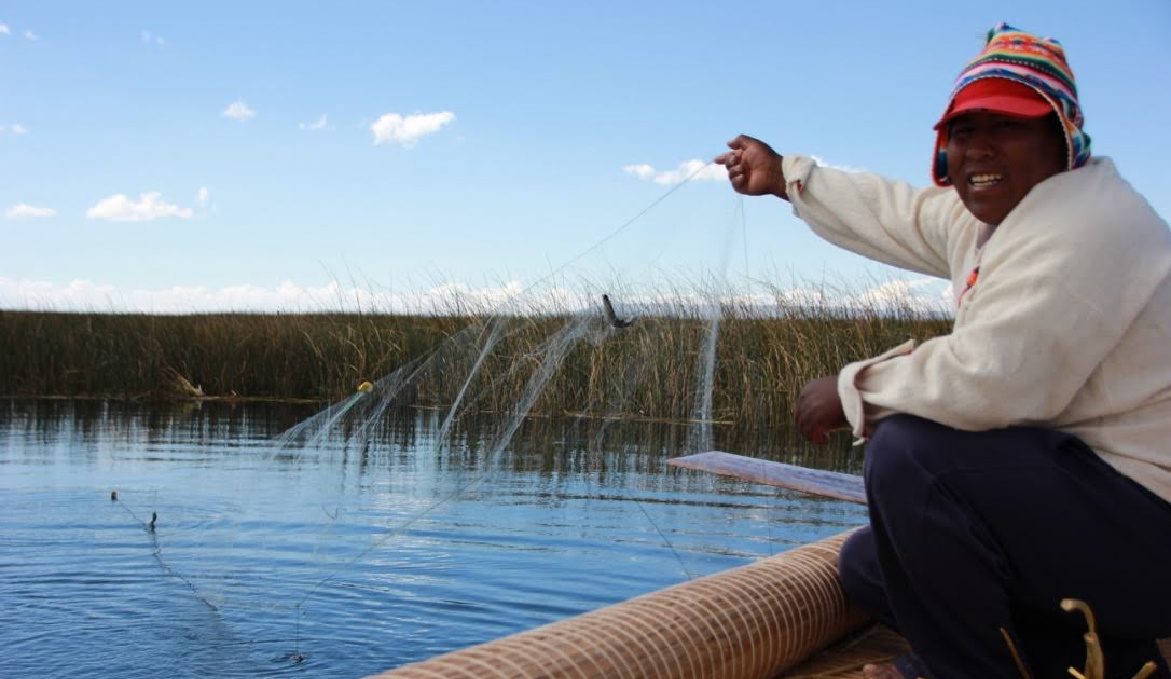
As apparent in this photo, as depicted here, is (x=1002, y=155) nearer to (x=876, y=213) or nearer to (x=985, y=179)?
(x=985, y=179)

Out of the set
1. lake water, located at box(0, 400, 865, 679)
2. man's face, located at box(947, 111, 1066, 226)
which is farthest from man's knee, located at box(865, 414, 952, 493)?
lake water, located at box(0, 400, 865, 679)

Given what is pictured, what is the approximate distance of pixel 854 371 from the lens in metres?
1.72

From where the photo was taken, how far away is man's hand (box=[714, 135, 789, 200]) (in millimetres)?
2389

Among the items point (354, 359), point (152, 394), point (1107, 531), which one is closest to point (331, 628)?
point (1107, 531)

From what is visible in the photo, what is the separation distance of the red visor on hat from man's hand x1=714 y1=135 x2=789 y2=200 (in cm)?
70

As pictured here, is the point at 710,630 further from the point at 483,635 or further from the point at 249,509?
the point at 249,509

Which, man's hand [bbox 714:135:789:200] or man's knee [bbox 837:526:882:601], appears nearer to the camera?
man's knee [bbox 837:526:882:601]

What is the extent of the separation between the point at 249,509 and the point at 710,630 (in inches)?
179

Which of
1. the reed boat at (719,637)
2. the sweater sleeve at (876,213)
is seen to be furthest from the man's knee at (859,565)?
the sweater sleeve at (876,213)

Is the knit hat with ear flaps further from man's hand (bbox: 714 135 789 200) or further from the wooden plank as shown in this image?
the wooden plank

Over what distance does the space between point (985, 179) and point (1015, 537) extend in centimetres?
55

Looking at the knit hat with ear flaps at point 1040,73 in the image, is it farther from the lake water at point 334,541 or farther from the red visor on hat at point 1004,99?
the lake water at point 334,541

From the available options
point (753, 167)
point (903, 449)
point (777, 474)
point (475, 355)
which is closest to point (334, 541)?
point (475, 355)

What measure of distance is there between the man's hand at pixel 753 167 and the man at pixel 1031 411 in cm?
62
